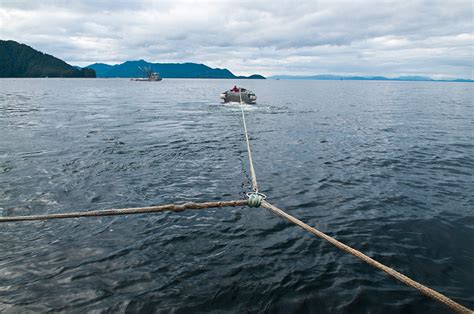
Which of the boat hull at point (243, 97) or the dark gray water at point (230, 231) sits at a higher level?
the boat hull at point (243, 97)

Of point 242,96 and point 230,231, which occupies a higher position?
point 242,96

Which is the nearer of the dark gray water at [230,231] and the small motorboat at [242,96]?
the dark gray water at [230,231]

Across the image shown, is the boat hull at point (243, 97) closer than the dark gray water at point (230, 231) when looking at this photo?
No

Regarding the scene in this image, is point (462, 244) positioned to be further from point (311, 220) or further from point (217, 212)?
point (217, 212)

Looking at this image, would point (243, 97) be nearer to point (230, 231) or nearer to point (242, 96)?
point (242, 96)

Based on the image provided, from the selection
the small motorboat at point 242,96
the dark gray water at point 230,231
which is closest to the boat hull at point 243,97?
the small motorboat at point 242,96

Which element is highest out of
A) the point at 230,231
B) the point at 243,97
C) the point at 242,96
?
the point at 242,96

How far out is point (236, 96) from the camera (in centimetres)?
5891

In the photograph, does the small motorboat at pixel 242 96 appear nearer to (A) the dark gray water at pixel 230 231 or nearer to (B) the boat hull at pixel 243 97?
(B) the boat hull at pixel 243 97

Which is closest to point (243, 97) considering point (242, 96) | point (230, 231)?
point (242, 96)

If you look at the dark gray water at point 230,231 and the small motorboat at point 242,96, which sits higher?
the small motorboat at point 242,96

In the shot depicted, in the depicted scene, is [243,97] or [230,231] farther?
[243,97]

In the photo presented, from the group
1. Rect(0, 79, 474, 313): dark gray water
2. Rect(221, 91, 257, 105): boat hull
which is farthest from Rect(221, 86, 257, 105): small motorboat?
Rect(0, 79, 474, 313): dark gray water

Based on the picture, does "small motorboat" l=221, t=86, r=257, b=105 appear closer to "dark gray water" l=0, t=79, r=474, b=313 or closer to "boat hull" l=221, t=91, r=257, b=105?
"boat hull" l=221, t=91, r=257, b=105
